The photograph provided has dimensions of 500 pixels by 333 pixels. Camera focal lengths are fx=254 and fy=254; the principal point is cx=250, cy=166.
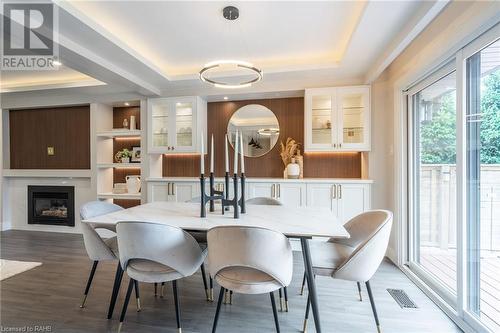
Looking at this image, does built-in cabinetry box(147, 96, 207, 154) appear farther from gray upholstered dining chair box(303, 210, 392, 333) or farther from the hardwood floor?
gray upholstered dining chair box(303, 210, 392, 333)

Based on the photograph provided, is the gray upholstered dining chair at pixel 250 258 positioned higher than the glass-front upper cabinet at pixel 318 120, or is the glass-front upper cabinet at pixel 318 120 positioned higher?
the glass-front upper cabinet at pixel 318 120

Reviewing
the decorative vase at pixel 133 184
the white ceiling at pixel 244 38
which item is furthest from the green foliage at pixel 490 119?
the decorative vase at pixel 133 184

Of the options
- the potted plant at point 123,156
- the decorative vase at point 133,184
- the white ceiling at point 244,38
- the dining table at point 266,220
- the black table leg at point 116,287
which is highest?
the white ceiling at point 244,38

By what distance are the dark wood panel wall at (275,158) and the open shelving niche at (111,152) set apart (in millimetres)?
634

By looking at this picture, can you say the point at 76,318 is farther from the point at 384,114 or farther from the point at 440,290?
the point at 384,114

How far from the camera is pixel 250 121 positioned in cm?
429

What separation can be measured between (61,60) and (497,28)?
3.91 meters

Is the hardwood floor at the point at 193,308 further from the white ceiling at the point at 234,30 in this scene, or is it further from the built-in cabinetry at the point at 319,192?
the white ceiling at the point at 234,30

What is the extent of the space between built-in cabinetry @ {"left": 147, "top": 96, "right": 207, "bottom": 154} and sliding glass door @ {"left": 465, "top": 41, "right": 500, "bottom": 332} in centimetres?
331

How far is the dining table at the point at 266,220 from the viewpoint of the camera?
1657 millimetres

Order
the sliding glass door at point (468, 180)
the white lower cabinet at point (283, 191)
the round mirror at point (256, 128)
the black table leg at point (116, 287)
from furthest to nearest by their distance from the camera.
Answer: the round mirror at point (256, 128) → the white lower cabinet at point (283, 191) → the black table leg at point (116, 287) → the sliding glass door at point (468, 180)

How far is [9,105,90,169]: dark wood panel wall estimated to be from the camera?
189 inches

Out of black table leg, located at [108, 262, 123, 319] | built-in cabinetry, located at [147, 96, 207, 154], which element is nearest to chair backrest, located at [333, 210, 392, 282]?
black table leg, located at [108, 262, 123, 319]

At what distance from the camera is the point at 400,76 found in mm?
3035
